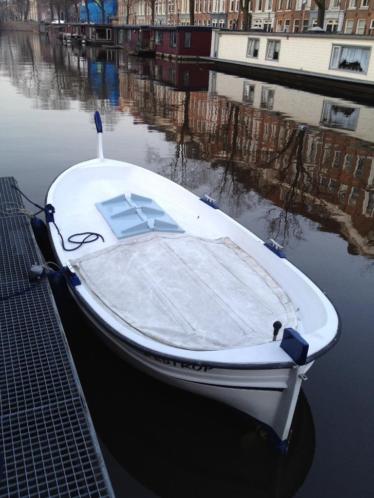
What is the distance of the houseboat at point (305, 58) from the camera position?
30.8m

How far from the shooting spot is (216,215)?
8.50 metres

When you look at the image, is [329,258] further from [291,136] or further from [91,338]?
[291,136]

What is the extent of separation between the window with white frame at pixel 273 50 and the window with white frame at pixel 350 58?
7193 mm

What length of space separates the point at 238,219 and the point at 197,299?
5774mm

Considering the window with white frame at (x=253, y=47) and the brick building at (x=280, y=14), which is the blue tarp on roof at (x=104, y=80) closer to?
the window with white frame at (x=253, y=47)

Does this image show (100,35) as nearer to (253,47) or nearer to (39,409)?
(253,47)

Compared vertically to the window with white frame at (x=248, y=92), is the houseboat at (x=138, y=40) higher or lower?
higher

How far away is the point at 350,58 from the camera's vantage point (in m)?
31.7

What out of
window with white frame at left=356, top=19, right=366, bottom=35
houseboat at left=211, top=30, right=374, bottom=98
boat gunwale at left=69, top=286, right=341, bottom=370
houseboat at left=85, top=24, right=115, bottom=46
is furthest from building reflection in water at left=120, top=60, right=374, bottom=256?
houseboat at left=85, top=24, right=115, bottom=46

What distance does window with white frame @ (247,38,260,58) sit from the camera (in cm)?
4138

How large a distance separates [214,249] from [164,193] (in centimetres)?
299

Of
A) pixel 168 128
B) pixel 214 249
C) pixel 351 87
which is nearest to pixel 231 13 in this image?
pixel 351 87

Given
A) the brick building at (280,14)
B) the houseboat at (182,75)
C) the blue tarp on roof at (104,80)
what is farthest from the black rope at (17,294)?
the brick building at (280,14)

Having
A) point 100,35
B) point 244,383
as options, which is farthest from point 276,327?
point 100,35
